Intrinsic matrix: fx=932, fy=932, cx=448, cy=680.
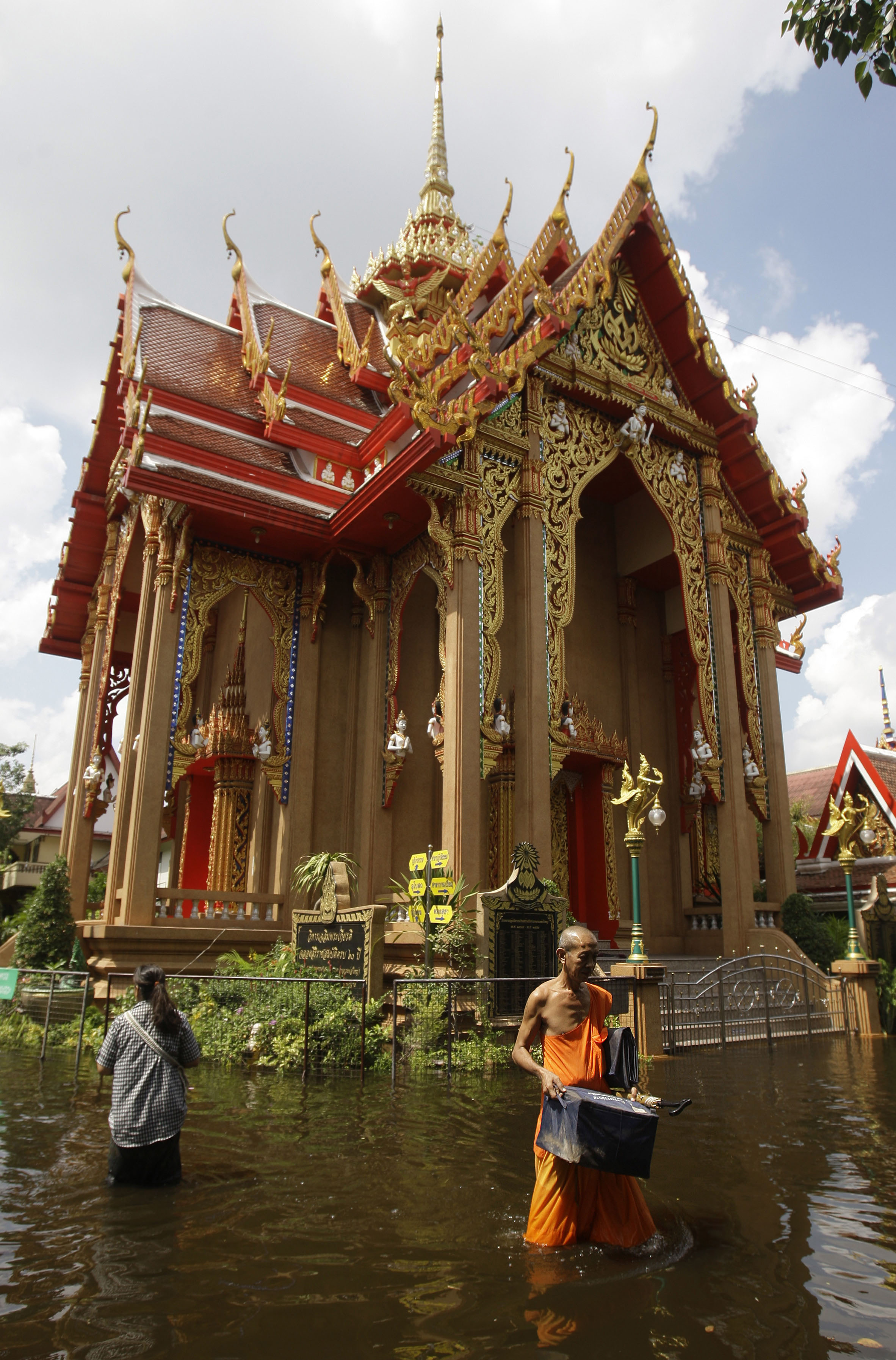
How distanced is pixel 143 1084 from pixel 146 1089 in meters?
0.03

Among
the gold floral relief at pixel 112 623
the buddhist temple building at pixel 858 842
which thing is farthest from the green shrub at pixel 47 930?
the buddhist temple building at pixel 858 842

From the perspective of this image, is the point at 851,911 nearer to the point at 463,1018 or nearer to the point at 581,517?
the point at 463,1018

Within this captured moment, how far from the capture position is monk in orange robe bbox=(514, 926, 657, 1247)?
3.49 m

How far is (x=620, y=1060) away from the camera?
3715 mm

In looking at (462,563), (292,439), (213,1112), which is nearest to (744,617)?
(462,563)

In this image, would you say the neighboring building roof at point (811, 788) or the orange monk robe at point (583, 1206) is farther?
the neighboring building roof at point (811, 788)

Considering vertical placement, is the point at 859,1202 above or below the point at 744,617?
below

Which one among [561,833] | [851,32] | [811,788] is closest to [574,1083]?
[851,32]

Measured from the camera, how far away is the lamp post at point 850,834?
40.8 ft

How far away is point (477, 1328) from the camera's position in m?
2.81

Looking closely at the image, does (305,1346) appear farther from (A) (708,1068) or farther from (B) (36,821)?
(B) (36,821)

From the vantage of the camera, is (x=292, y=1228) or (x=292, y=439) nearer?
(x=292, y=1228)

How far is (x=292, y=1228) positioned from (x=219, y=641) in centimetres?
1536

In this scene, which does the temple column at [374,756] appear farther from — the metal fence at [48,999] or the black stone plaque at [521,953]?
the metal fence at [48,999]
